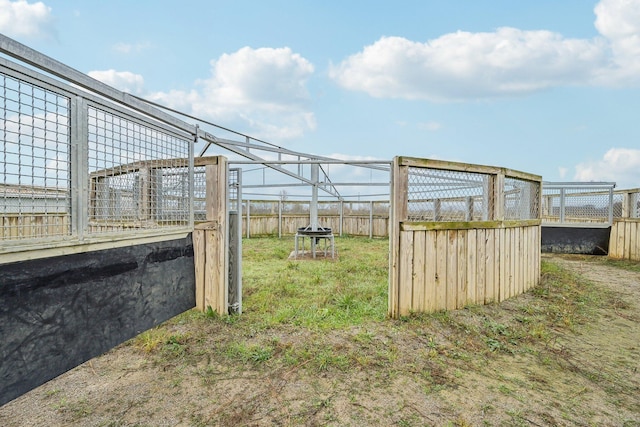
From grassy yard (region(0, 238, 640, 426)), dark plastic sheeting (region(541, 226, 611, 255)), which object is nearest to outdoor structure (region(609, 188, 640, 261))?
dark plastic sheeting (region(541, 226, 611, 255))

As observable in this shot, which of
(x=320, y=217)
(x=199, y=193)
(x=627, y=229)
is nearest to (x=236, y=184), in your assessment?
(x=199, y=193)

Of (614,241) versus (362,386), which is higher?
(614,241)

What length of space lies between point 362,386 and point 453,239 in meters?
2.24

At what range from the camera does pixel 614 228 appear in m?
8.26

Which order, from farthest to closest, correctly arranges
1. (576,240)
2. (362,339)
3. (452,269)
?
(576,240) → (452,269) → (362,339)

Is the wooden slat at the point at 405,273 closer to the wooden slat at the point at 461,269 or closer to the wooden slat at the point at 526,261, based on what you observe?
the wooden slat at the point at 461,269

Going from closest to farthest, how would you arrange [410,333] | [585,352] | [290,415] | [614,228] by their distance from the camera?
[290,415] < [585,352] < [410,333] < [614,228]

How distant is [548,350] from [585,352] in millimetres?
340

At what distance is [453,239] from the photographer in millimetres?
3957

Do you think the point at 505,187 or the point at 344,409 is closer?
the point at 344,409

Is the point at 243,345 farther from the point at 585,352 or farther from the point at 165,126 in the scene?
the point at 585,352

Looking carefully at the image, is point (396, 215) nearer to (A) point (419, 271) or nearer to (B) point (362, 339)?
(A) point (419, 271)

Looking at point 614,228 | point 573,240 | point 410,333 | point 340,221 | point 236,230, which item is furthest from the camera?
point 340,221

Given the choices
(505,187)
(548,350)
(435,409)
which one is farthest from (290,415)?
(505,187)
